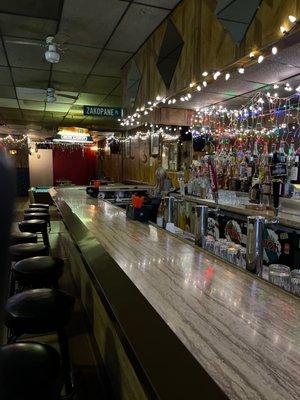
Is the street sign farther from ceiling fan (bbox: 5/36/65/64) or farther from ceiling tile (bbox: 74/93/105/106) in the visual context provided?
ceiling fan (bbox: 5/36/65/64)

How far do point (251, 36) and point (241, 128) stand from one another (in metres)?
2.17

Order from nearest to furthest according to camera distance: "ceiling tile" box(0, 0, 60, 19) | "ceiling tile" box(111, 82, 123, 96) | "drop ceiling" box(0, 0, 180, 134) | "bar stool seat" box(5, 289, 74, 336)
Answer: "bar stool seat" box(5, 289, 74, 336) < "ceiling tile" box(0, 0, 60, 19) < "drop ceiling" box(0, 0, 180, 134) < "ceiling tile" box(111, 82, 123, 96)

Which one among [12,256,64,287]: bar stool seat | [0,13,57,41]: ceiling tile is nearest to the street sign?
[0,13,57,41]: ceiling tile

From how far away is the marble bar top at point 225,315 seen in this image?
734mm

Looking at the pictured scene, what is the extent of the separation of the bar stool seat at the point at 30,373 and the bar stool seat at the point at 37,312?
272mm

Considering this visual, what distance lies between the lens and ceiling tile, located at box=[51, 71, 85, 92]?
6.49 meters

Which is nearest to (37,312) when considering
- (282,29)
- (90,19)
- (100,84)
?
(282,29)

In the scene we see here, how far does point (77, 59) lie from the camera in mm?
5555

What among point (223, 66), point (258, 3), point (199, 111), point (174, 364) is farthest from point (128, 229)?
point (199, 111)

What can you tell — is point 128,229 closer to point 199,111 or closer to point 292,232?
point 292,232

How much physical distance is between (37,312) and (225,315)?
97 cm

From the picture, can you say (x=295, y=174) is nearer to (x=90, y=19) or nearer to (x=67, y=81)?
(x=90, y=19)

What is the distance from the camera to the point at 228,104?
15.9 feet

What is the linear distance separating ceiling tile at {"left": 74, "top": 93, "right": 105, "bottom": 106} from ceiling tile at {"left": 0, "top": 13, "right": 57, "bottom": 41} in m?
3.49
